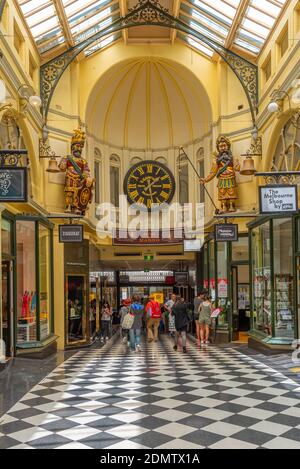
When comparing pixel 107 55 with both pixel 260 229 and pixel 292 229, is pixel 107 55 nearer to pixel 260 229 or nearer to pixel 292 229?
pixel 260 229

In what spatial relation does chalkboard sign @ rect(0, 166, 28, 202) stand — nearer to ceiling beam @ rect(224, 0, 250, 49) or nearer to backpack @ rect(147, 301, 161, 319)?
backpack @ rect(147, 301, 161, 319)

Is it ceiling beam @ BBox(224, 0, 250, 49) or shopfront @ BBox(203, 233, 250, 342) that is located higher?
ceiling beam @ BBox(224, 0, 250, 49)

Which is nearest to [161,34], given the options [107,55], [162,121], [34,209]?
[107,55]

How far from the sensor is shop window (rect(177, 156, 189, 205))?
19.6 m

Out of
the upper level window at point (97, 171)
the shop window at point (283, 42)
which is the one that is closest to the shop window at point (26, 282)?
the upper level window at point (97, 171)

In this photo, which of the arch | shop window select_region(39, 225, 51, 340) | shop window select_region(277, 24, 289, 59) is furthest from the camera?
the arch

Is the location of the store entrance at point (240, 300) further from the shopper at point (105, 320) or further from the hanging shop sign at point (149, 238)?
the shopper at point (105, 320)

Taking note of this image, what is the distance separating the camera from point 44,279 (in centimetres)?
1386

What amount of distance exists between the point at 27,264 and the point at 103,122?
7.94 metres

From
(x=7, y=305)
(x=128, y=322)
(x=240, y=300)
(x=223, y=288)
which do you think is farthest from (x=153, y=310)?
(x=7, y=305)

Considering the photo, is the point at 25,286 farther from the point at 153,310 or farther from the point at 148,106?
the point at 148,106

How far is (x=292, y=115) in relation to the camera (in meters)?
12.0

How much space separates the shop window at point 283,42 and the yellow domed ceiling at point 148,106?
4328 millimetres

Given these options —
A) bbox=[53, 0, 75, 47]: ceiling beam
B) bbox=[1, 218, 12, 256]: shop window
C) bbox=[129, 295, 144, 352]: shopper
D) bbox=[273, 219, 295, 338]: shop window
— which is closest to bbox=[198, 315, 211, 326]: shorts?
bbox=[129, 295, 144, 352]: shopper
